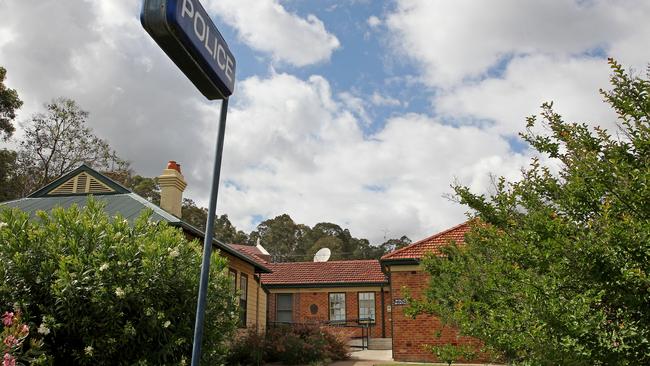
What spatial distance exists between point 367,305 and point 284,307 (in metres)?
4.48

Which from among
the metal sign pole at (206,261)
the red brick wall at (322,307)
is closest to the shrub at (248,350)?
the red brick wall at (322,307)

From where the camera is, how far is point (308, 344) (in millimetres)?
16125

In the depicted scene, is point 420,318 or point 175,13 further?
point 420,318

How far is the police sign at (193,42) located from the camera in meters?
2.37

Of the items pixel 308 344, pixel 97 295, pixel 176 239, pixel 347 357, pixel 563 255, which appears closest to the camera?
pixel 563 255

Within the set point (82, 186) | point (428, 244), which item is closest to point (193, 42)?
point (82, 186)

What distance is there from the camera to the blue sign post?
2373mm

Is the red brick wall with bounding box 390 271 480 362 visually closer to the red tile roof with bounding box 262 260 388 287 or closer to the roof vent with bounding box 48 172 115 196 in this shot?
the red tile roof with bounding box 262 260 388 287

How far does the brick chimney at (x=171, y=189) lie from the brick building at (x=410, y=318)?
755 centimetres

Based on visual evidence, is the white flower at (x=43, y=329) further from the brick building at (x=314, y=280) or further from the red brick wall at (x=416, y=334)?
the red brick wall at (x=416, y=334)

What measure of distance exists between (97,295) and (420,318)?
1505 centimetres

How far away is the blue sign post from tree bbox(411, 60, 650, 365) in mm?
2498

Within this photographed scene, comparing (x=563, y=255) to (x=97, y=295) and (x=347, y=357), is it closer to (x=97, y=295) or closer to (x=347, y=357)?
(x=97, y=295)

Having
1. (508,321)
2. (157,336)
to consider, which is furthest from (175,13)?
(157,336)
